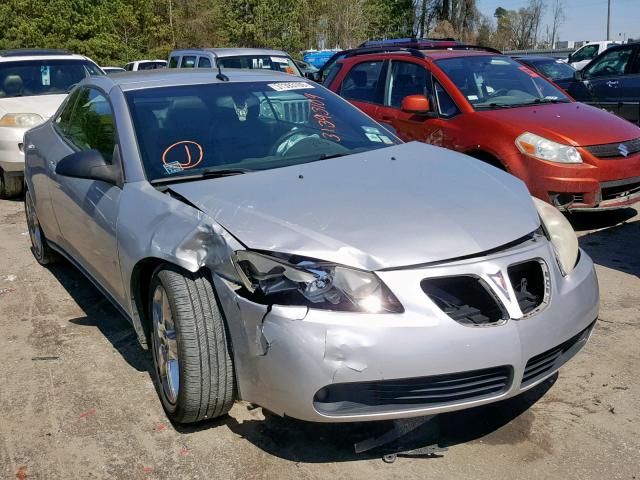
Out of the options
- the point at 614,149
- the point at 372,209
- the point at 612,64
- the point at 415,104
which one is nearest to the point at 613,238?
the point at 614,149

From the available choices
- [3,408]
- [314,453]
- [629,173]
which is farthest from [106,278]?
[629,173]

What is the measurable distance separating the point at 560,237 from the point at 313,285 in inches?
50.9

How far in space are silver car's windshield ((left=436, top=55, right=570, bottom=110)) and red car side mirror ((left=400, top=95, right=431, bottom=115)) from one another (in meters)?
0.41

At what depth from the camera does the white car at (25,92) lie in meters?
8.23

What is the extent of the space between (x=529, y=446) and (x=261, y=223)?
1.47 m

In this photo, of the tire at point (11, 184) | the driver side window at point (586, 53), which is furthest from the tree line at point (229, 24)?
the tire at point (11, 184)

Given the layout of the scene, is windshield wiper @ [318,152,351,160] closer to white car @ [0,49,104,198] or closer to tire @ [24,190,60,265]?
tire @ [24,190,60,265]

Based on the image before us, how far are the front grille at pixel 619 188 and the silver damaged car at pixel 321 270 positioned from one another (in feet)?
9.26

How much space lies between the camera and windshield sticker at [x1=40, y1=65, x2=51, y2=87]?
9.38 m

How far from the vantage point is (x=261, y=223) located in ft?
9.57

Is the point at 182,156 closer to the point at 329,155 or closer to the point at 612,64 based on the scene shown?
the point at 329,155

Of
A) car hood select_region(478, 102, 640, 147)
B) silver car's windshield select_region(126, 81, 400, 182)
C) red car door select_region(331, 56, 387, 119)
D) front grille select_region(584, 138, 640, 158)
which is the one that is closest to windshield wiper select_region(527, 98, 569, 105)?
car hood select_region(478, 102, 640, 147)

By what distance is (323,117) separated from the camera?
436 cm

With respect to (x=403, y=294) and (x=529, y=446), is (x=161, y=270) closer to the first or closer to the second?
(x=403, y=294)
